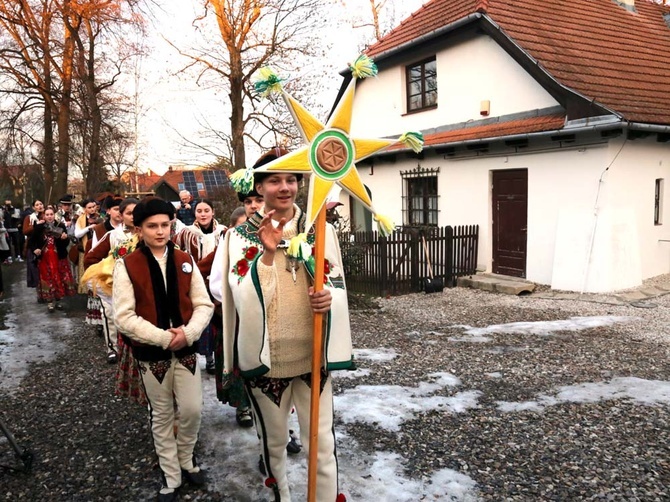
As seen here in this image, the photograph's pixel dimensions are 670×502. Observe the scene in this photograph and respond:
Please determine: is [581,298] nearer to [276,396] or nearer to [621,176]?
[621,176]

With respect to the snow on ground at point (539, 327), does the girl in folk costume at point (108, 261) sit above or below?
above

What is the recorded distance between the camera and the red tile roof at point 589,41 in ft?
32.2

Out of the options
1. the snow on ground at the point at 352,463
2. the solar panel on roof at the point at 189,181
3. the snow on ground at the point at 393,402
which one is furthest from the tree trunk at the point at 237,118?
the solar panel on roof at the point at 189,181

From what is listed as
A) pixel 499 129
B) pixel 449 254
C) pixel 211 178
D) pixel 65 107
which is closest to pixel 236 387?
pixel 449 254

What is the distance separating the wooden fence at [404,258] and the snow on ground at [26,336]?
4.91 meters

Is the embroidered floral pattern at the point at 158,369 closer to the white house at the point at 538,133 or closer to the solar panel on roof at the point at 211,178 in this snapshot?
the white house at the point at 538,133

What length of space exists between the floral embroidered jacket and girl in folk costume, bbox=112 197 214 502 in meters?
0.52

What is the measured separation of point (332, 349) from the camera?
255cm

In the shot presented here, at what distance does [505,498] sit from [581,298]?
6.81m

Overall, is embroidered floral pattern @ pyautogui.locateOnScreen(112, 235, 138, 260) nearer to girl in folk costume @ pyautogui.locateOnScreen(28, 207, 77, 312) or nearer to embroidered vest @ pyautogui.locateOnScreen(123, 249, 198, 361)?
embroidered vest @ pyautogui.locateOnScreen(123, 249, 198, 361)

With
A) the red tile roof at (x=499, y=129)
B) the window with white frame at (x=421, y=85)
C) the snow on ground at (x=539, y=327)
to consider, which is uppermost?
the window with white frame at (x=421, y=85)

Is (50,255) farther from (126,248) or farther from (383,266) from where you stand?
(126,248)

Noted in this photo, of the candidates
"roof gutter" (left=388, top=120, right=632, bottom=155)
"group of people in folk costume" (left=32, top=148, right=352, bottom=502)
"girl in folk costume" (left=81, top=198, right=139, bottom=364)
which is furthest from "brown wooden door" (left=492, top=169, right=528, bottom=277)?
"group of people in folk costume" (left=32, top=148, right=352, bottom=502)

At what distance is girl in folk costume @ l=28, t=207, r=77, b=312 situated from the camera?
29.3 feet
